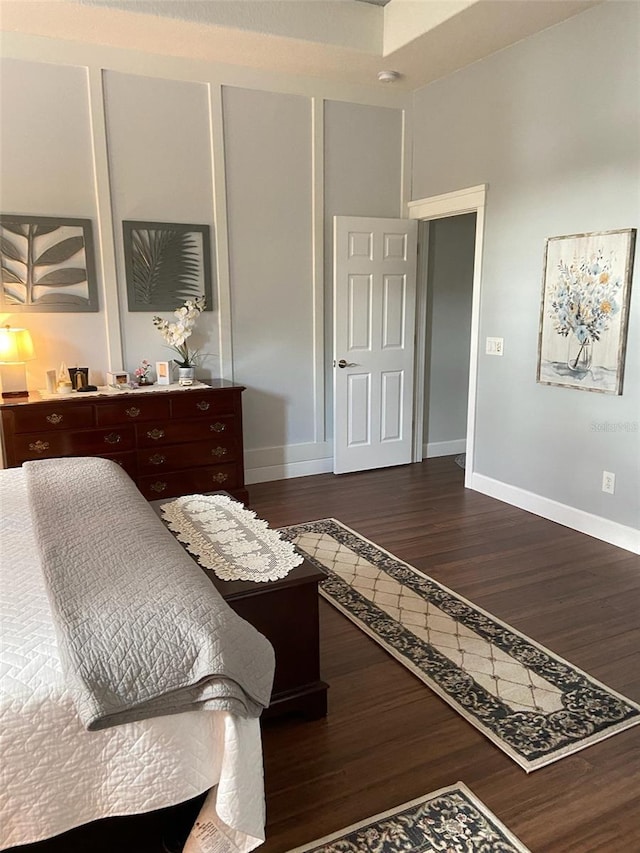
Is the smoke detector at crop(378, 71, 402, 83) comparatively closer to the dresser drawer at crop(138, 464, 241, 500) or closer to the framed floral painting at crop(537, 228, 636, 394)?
the framed floral painting at crop(537, 228, 636, 394)

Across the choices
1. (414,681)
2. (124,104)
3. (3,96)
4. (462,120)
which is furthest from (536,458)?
(3,96)

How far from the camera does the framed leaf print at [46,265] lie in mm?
4008

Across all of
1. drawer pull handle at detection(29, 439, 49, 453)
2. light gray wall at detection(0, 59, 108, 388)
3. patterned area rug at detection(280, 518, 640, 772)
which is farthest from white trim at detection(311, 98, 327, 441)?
drawer pull handle at detection(29, 439, 49, 453)

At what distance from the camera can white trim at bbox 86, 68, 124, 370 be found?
160 inches

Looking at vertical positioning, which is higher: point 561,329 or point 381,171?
point 381,171

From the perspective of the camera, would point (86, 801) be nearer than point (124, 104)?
Yes

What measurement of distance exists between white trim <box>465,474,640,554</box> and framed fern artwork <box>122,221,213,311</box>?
8.33ft

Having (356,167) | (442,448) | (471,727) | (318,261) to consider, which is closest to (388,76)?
(356,167)

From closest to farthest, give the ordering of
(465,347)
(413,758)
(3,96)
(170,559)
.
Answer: (170,559), (413,758), (3,96), (465,347)

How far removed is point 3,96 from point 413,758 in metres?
4.27

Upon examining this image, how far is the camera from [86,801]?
137cm

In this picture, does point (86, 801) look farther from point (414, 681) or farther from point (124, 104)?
point (124, 104)

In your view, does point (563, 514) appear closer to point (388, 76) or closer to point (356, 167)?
point (356, 167)

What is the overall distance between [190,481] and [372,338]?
1.89 meters
